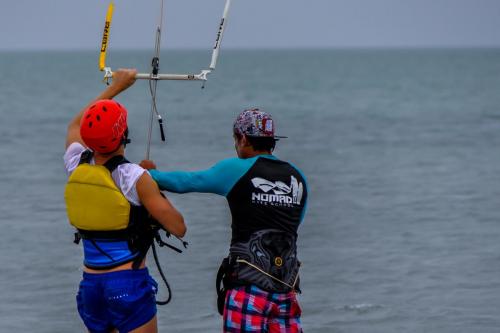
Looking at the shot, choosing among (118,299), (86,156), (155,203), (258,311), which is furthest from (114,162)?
(258,311)

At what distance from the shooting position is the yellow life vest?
6332 millimetres

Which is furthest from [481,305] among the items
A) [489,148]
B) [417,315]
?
[489,148]

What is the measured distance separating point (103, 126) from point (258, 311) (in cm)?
132

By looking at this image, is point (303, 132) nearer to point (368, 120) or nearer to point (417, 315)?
point (368, 120)

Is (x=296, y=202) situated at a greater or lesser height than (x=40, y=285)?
greater

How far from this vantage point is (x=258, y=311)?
6.63 m

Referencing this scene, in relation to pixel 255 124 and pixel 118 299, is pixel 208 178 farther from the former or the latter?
pixel 118 299

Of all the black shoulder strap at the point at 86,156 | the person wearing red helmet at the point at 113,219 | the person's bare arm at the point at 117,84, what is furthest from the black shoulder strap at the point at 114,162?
the person's bare arm at the point at 117,84

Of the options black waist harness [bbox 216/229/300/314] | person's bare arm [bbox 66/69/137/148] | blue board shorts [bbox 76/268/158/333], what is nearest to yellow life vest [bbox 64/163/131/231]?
blue board shorts [bbox 76/268/158/333]

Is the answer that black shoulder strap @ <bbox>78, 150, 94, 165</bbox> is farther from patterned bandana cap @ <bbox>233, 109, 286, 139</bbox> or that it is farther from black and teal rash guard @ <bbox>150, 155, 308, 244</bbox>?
patterned bandana cap @ <bbox>233, 109, 286, 139</bbox>

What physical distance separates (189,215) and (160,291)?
541 centimetres

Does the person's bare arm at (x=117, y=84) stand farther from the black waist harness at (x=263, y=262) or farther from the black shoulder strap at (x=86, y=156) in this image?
the black waist harness at (x=263, y=262)

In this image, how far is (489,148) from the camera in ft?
109

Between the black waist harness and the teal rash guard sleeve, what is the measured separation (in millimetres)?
321
